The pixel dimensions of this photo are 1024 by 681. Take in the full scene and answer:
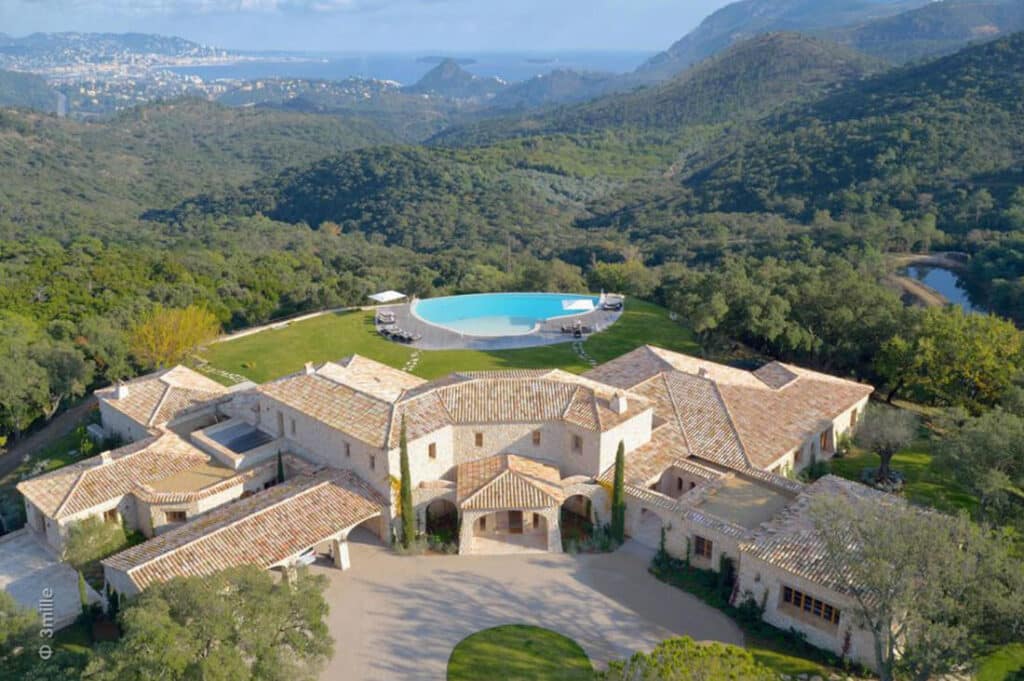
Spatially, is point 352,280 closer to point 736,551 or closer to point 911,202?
point 736,551

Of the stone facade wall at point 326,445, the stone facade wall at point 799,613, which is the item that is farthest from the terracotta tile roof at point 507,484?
the stone facade wall at point 799,613

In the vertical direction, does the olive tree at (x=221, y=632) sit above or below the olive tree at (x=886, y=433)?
above

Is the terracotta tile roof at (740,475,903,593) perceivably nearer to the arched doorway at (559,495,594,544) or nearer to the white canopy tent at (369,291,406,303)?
the arched doorway at (559,495,594,544)

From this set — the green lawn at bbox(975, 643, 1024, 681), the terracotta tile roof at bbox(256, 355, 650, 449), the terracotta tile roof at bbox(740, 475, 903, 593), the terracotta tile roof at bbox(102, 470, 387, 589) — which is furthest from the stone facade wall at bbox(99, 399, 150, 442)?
the green lawn at bbox(975, 643, 1024, 681)

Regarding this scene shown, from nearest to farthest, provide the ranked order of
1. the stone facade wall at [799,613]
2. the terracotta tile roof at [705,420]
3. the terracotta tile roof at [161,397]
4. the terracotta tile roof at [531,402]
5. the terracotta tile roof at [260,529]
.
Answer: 1. the stone facade wall at [799,613]
2. the terracotta tile roof at [260,529]
3. the terracotta tile roof at [531,402]
4. the terracotta tile roof at [705,420]
5. the terracotta tile roof at [161,397]

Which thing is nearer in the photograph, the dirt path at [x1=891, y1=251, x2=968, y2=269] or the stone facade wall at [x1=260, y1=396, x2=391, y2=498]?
the stone facade wall at [x1=260, y1=396, x2=391, y2=498]

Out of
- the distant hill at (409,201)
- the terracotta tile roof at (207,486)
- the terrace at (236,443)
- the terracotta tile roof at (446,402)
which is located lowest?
the distant hill at (409,201)

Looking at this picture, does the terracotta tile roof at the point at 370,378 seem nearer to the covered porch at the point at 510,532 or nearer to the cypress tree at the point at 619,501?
the covered porch at the point at 510,532
